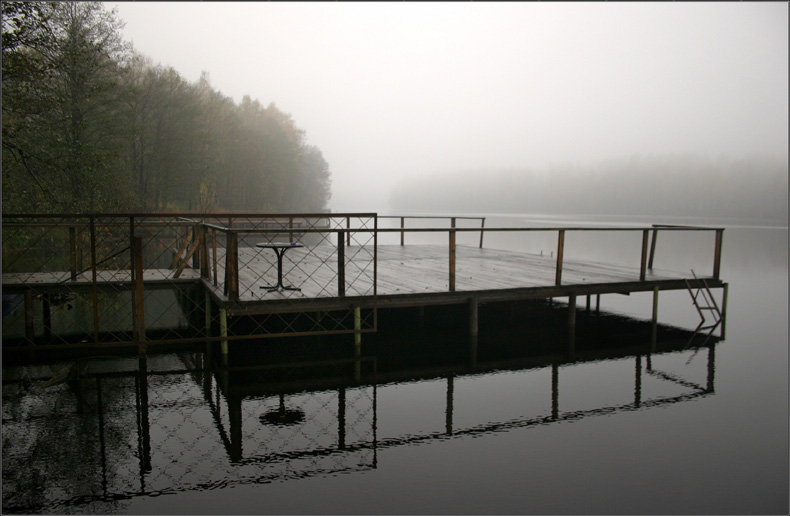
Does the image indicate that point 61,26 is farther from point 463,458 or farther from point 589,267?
point 463,458

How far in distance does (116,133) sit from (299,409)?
16195mm

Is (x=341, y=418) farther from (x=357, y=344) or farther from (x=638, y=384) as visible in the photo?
(x=638, y=384)

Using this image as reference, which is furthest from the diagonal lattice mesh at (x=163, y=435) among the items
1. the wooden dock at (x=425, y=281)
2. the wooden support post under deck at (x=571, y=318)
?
the wooden support post under deck at (x=571, y=318)

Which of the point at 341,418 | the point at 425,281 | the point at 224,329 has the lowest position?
the point at 341,418

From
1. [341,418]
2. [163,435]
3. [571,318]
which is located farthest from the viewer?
[571,318]

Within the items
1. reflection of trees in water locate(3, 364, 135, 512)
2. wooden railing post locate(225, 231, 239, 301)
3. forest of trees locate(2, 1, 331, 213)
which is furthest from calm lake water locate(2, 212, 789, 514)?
forest of trees locate(2, 1, 331, 213)

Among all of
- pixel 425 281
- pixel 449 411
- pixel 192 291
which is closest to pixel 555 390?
pixel 449 411

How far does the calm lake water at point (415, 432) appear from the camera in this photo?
4.66 m

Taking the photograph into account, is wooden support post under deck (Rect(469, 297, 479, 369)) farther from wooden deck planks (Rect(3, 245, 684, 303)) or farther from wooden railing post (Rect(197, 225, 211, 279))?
wooden railing post (Rect(197, 225, 211, 279))

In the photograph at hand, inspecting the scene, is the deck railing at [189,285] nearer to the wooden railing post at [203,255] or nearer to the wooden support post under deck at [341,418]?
the wooden railing post at [203,255]

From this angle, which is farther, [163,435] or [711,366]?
[711,366]

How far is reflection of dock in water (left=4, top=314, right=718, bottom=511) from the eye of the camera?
5.03 metres

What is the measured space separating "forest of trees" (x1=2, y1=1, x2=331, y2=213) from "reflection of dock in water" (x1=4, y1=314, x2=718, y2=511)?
16.2ft

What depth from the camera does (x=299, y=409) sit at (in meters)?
6.51
